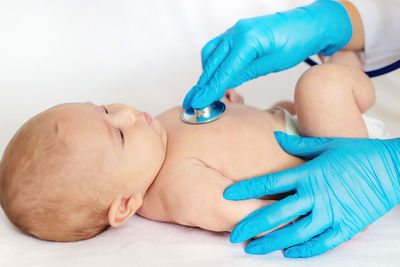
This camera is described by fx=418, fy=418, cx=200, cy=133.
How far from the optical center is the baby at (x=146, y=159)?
3.15 ft

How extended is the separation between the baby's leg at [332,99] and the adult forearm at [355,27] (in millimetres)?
291

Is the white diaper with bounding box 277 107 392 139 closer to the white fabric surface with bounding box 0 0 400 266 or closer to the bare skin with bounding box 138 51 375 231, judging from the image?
the bare skin with bounding box 138 51 375 231

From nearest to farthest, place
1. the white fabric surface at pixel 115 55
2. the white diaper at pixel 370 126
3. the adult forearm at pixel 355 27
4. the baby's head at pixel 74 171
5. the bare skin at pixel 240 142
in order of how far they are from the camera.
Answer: the baby's head at pixel 74 171
the bare skin at pixel 240 142
the white diaper at pixel 370 126
the adult forearm at pixel 355 27
the white fabric surface at pixel 115 55

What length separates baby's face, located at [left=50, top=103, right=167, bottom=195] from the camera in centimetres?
99

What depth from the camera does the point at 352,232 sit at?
984 mm

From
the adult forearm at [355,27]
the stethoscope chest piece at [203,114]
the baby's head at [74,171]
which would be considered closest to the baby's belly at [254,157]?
the stethoscope chest piece at [203,114]

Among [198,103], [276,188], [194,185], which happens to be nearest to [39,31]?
[198,103]

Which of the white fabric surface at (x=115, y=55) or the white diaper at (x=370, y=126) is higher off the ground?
the white fabric surface at (x=115, y=55)

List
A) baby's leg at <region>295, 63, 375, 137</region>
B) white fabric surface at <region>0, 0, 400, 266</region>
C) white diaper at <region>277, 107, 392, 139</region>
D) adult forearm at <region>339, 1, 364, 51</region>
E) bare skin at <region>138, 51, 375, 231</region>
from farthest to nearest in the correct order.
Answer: white fabric surface at <region>0, 0, 400, 266</region>
adult forearm at <region>339, 1, 364, 51</region>
white diaper at <region>277, 107, 392, 139</region>
baby's leg at <region>295, 63, 375, 137</region>
bare skin at <region>138, 51, 375, 231</region>

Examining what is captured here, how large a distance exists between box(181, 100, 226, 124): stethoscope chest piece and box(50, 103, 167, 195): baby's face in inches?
4.9

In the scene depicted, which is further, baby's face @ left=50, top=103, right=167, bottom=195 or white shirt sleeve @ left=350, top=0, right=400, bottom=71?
white shirt sleeve @ left=350, top=0, right=400, bottom=71

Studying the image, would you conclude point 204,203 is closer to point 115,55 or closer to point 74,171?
point 74,171

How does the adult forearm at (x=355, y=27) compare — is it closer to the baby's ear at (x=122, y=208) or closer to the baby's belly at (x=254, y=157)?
the baby's belly at (x=254, y=157)

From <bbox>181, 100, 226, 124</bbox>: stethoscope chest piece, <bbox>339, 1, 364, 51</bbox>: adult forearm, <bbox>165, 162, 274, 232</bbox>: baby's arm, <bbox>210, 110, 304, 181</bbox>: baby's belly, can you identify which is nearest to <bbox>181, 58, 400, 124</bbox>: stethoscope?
<bbox>181, 100, 226, 124</bbox>: stethoscope chest piece
